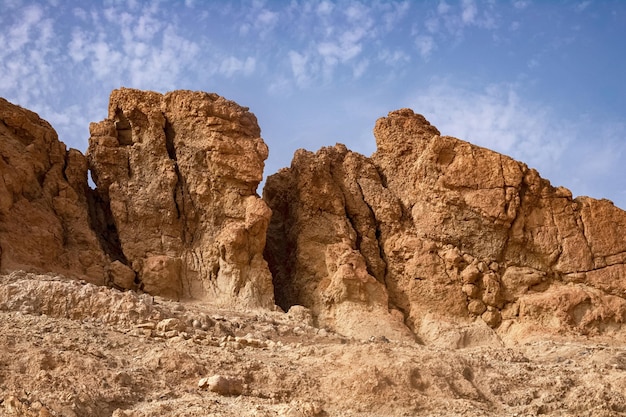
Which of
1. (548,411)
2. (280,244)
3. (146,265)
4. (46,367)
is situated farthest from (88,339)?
(280,244)

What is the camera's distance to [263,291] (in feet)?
72.4

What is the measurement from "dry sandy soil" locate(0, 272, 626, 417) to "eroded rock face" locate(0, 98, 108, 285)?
13.4ft

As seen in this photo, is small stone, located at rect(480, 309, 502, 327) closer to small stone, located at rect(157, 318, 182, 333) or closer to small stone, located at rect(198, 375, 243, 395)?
small stone, located at rect(157, 318, 182, 333)

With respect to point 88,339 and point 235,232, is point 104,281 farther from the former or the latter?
point 88,339

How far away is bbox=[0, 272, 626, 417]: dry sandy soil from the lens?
34.9 ft

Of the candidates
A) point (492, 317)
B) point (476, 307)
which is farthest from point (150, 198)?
point (492, 317)

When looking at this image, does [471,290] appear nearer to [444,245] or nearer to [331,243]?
[444,245]

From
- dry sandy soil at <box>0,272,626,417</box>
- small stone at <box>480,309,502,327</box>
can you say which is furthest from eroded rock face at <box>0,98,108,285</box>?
small stone at <box>480,309,502,327</box>

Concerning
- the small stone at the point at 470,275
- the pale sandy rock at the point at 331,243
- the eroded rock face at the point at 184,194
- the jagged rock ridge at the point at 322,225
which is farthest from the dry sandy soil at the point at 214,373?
the small stone at the point at 470,275

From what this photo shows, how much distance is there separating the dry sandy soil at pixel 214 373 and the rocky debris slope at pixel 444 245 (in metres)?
7.37

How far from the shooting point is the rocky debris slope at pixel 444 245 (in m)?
23.0

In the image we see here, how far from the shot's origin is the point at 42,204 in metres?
21.1

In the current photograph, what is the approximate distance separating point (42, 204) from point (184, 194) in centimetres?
407

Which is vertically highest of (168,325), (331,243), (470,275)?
(331,243)
